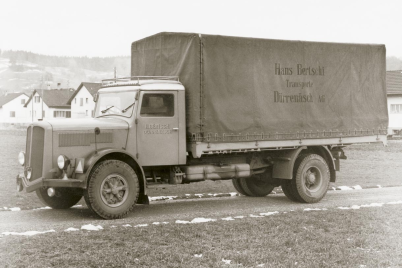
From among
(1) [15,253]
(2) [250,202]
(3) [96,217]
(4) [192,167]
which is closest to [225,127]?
(4) [192,167]

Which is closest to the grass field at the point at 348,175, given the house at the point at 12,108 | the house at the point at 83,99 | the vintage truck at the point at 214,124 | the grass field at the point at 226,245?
the vintage truck at the point at 214,124

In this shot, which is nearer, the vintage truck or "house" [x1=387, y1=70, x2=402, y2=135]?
the vintage truck

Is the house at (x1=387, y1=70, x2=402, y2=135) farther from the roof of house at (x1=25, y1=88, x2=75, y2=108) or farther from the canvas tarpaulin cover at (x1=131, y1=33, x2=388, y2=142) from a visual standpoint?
the roof of house at (x1=25, y1=88, x2=75, y2=108)

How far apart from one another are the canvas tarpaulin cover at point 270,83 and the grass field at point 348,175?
11.6 feet

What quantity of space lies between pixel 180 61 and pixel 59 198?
3.76m

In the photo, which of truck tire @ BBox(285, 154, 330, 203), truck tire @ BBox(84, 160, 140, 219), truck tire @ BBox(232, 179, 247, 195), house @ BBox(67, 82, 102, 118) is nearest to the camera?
truck tire @ BBox(84, 160, 140, 219)

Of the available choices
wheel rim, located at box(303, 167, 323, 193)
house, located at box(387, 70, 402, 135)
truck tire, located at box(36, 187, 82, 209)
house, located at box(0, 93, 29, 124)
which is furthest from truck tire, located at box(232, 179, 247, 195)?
house, located at box(0, 93, 29, 124)

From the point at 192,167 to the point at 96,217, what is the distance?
2.37m

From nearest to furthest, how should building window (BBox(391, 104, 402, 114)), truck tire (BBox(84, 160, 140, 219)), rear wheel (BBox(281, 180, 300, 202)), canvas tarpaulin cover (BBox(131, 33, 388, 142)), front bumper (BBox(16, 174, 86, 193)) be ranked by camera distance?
1. front bumper (BBox(16, 174, 86, 193))
2. truck tire (BBox(84, 160, 140, 219))
3. canvas tarpaulin cover (BBox(131, 33, 388, 142))
4. rear wheel (BBox(281, 180, 300, 202))
5. building window (BBox(391, 104, 402, 114))

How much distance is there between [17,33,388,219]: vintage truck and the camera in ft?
36.1

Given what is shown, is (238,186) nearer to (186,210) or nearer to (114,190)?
(186,210)

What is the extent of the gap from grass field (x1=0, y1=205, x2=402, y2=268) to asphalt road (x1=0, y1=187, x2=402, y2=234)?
1.07m

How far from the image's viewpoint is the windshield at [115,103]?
38.9ft

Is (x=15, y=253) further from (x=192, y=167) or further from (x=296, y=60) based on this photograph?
(x=296, y=60)
